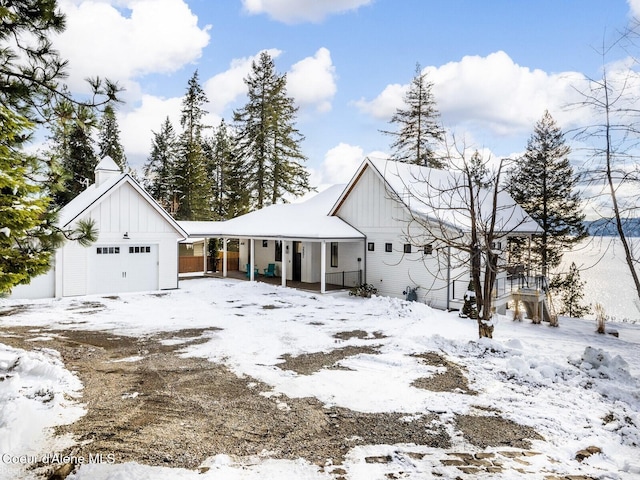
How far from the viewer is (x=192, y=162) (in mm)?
36656

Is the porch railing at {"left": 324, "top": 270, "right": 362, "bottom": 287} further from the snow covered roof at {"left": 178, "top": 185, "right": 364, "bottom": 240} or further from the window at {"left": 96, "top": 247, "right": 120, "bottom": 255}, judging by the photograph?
the window at {"left": 96, "top": 247, "right": 120, "bottom": 255}

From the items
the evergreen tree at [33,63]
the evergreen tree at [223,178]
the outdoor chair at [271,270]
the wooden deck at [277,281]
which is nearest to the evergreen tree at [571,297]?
the wooden deck at [277,281]

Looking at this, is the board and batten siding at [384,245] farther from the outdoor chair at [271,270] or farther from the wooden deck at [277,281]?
the outdoor chair at [271,270]

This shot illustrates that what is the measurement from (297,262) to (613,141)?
1751 cm

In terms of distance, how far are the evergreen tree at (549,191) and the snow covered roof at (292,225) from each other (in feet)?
38.1

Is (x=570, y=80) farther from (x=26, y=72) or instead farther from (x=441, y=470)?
(x=26, y=72)

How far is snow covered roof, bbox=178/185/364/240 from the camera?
19.7m

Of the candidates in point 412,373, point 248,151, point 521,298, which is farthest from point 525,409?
point 248,151

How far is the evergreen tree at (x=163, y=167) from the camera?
39875 mm

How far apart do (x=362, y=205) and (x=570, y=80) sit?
13.6 metres

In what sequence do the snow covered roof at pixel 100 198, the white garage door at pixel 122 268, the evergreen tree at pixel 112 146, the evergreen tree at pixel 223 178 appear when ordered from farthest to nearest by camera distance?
the evergreen tree at pixel 223 178, the evergreen tree at pixel 112 146, the white garage door at pixel 122 268, the snow covered roof at pixel 100 198

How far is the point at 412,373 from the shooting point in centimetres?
820

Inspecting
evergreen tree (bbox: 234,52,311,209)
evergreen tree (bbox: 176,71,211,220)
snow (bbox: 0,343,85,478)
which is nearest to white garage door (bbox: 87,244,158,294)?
snow (bbox: 0,343,85,478)

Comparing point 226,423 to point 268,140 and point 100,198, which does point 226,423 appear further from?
point 268,140
